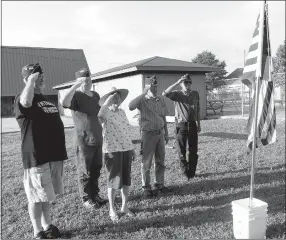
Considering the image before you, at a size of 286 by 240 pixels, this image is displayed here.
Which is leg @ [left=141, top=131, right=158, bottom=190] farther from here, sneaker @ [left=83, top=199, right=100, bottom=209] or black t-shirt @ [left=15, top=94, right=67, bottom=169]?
black t-shirt @ [left=15, top=94, right=67, bottom=169]

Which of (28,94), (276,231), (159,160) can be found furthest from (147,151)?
(28,94)

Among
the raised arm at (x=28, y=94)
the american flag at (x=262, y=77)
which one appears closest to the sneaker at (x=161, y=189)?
the american flag at (x=262, y=77)

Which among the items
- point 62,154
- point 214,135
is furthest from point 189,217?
point 214,135

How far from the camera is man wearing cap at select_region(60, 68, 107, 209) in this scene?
442cm

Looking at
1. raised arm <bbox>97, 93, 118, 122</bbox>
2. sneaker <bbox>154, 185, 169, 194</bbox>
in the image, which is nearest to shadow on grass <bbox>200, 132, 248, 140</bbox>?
sneaker <bbox>154, 185, 169, 194</bbox>

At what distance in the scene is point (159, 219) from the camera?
4.27m

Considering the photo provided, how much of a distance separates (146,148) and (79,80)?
5.39ft

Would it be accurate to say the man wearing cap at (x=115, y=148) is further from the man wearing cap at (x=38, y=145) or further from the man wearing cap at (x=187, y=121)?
the man wearing cap at (x=187, y=121)

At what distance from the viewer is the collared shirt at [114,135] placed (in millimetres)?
4273

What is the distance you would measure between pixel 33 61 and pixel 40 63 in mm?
813

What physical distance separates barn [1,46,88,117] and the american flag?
30179mm

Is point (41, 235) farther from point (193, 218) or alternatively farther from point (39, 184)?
point (193, 218)

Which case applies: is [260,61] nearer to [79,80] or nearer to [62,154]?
[79,80]

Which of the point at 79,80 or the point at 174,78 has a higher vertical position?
the point at 174,78
